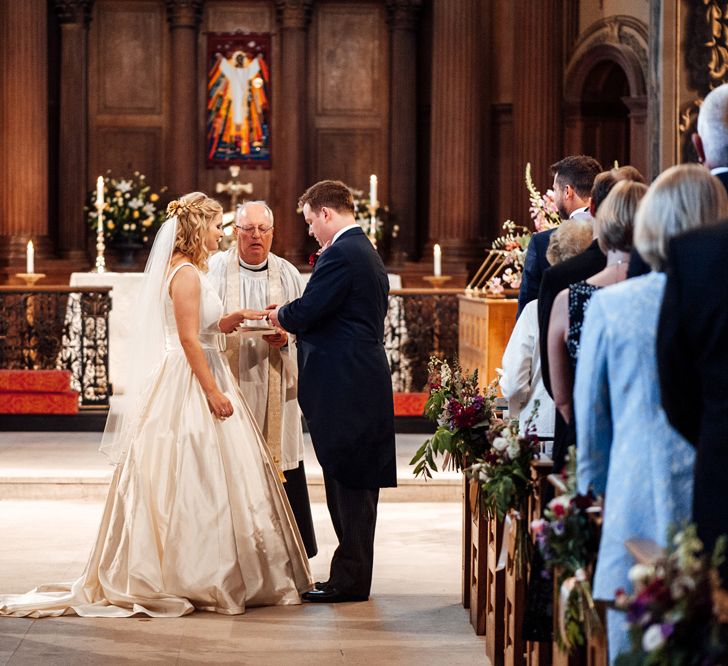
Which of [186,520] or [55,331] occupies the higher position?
[55,331]

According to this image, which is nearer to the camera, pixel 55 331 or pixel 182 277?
pixel 182 277

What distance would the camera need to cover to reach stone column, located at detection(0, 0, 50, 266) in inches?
581

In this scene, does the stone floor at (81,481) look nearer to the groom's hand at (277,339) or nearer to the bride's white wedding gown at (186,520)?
the groom's hand at (277,339)

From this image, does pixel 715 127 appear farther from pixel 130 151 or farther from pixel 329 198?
pixel 130 151

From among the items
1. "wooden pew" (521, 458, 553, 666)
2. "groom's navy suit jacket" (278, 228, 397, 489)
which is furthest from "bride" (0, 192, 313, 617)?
"wooden pew" (521, 458, 553, 666)

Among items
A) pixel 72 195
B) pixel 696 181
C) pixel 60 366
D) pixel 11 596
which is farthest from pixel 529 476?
pixel 72 195

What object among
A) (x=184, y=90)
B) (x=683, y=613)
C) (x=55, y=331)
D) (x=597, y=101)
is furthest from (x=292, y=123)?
(x=683, y=613)

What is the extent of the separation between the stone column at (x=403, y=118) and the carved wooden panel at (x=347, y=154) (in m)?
0.34

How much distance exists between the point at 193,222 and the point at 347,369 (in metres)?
0.97

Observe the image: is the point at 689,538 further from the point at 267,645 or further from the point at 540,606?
the point at 267,645

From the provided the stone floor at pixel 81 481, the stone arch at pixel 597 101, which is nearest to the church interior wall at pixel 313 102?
the stone arch at pixel 597 101

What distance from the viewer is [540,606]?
4312 millimetres

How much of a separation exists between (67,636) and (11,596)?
0.73 metres

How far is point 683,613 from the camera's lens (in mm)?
2463
